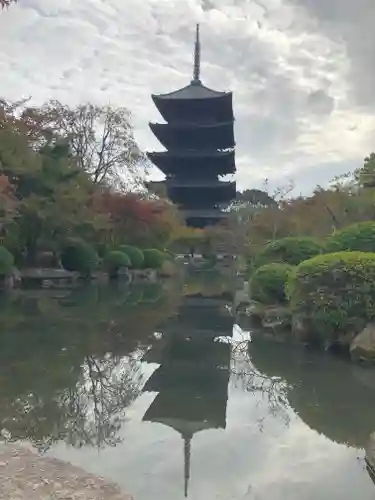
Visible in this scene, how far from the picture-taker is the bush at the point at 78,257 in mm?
22969

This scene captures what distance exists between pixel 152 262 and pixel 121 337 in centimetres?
1847

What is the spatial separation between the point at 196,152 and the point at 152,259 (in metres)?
16.2

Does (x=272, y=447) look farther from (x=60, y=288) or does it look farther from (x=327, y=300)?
(x=60, y=288)

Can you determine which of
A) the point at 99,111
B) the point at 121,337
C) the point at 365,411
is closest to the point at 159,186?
the point at 99,111

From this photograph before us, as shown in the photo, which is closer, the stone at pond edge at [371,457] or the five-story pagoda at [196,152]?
the stone at pond edge at [371,457]

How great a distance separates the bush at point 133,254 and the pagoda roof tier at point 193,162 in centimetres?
1679

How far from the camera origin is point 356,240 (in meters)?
10.4

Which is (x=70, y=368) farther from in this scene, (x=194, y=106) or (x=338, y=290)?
(x=194, y=106)

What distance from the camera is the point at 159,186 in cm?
3838

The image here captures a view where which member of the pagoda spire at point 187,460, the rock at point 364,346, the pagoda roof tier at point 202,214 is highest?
the pagoda roof tier at point 202,214

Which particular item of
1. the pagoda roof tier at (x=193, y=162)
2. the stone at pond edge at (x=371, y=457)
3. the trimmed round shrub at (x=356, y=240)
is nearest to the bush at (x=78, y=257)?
the trimmed round shrub at (x=356, y=240)

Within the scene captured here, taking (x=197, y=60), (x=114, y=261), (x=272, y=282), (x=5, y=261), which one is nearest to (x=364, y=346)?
(x=272, y=282)

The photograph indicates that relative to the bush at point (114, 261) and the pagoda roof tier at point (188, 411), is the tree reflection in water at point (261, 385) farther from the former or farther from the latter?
the bush at point (114, 261)

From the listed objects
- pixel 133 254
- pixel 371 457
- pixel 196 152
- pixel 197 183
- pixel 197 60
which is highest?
pixel 197 60
